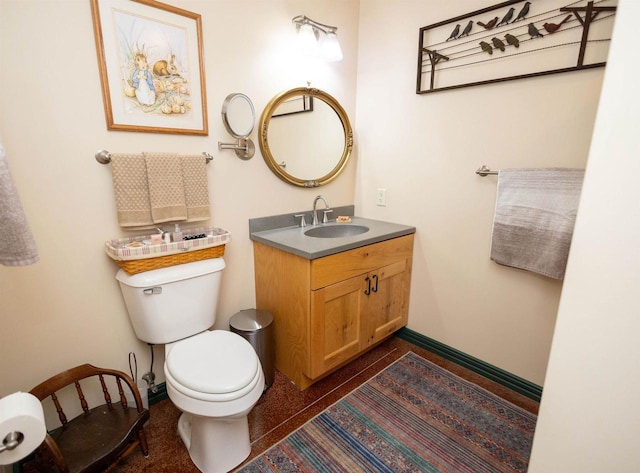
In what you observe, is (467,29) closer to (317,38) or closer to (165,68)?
(317,38)

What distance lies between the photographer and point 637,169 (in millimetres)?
574

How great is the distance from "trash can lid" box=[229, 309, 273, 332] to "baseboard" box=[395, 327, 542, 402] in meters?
1.03

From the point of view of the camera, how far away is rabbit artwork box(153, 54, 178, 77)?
135cm

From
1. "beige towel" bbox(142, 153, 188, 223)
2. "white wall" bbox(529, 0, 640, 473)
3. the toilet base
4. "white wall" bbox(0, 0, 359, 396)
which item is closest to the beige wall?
"white wall" bbox(0, 0, 359, 396)

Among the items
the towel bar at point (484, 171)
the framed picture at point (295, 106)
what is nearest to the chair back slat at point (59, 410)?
the framed picture at point (295, 106)

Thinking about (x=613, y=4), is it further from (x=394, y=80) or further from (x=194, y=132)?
(x=194, y=132)

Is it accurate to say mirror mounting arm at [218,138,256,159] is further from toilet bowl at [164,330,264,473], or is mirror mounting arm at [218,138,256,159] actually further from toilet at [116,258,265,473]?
toilet bowl at [164,330,264,473]

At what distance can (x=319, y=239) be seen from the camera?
1669 mm

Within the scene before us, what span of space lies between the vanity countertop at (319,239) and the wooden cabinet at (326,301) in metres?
0.04

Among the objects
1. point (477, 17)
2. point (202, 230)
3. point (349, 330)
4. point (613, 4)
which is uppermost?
point (477, 17)

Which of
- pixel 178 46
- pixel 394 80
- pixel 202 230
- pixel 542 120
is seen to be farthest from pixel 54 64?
pixel 542 120

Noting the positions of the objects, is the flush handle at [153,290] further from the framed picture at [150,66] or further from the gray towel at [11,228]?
the framed picture at [150,66]

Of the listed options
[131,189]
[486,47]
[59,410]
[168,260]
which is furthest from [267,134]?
[59,410]

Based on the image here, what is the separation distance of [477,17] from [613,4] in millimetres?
529
